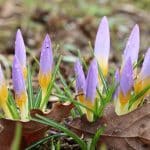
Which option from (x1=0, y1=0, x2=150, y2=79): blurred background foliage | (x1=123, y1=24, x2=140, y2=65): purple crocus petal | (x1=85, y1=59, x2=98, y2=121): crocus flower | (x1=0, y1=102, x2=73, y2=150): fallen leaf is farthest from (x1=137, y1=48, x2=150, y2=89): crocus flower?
(x1=0, y1=0, x2=150, y2=79): blurred background foliage

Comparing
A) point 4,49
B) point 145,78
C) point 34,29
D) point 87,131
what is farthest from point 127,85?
point 34,29

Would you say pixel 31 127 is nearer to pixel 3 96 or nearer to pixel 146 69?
pixel 3 96

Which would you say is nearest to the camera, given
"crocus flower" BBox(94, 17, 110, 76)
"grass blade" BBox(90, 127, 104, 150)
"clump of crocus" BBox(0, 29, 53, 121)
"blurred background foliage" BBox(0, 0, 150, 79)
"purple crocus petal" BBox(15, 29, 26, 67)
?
"grass blade" BBox(90, 127, 104, 150)

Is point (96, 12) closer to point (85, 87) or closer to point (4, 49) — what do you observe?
point (4, 49)

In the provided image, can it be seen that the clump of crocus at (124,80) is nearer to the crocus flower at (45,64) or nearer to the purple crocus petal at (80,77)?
the purple crocus petal at (80,77)

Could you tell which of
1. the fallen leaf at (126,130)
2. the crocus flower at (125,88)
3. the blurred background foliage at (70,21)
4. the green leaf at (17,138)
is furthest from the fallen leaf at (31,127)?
the blurred background foliage at (70,21)

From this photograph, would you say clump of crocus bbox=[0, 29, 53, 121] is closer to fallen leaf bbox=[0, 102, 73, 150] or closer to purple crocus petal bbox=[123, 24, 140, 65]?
fallen leaf bbox=[0, 102, 73, 150]
